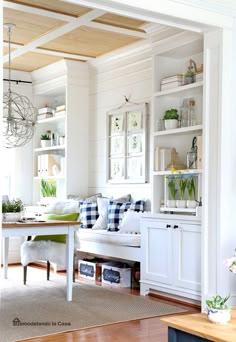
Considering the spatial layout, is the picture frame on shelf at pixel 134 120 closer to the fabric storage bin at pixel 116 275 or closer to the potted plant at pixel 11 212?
the fabric storage bin at pixel 116 275

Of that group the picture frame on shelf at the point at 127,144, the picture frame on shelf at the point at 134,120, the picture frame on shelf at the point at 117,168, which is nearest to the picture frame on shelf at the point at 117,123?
the picture frame on shelf at the point at 127,144

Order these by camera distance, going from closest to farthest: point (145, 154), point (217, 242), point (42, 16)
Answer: point (217, 242) → point (42, 16) → point (145, 154)

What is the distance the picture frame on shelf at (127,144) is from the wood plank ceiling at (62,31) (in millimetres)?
841

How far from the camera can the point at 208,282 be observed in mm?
4629

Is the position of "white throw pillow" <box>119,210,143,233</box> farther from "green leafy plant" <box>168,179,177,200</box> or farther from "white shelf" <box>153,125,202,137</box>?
"white shelf" <box>153,125,202,137</box>

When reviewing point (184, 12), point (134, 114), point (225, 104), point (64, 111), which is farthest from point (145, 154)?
point (184, 12)

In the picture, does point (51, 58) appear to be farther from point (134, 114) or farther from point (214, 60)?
point (214, 60)

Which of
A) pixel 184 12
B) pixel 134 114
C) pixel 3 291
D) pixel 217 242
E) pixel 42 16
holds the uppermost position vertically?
pixel 42 16

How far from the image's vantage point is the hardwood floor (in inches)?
158

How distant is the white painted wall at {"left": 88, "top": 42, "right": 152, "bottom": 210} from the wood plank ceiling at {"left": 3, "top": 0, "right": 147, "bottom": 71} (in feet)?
0.80

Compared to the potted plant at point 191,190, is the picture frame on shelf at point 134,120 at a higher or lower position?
higher

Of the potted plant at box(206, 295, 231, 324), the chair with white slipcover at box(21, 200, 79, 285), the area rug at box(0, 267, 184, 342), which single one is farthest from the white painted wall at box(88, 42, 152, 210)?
the potted plant at box(206, 295, 231, 324)

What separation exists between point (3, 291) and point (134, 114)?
264 centimetres

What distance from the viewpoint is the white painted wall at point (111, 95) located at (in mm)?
6651
